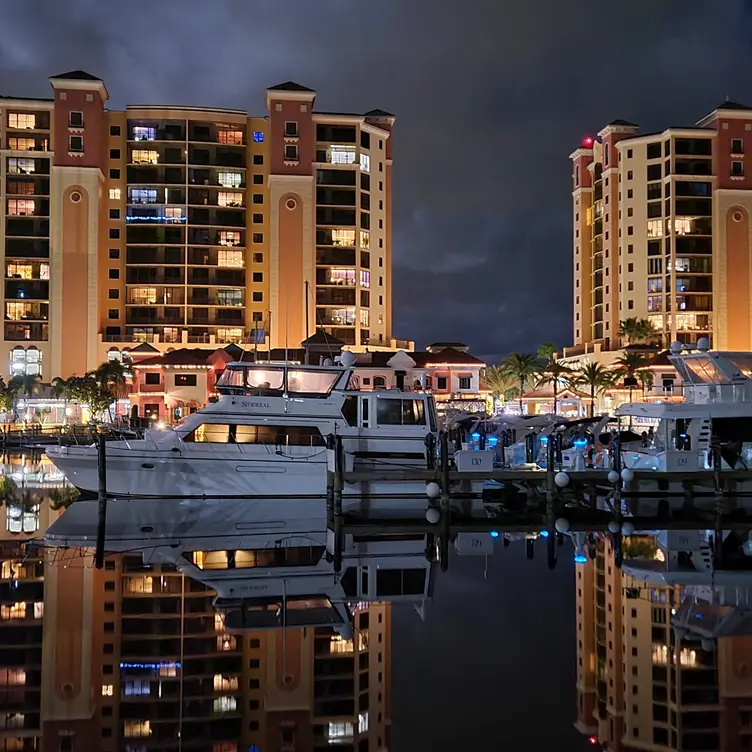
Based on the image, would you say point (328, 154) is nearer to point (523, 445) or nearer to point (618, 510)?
point (523, 445)

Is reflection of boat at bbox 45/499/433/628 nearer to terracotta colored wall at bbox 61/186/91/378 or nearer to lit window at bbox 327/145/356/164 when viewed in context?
terracotta colored wall at bbox 61/186/91/378

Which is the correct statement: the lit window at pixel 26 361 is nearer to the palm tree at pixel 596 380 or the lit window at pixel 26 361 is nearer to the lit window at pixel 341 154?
the lit window at pixel 341 154

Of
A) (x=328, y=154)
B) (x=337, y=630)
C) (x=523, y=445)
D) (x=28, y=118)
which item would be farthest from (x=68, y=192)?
(x=337, y=630)

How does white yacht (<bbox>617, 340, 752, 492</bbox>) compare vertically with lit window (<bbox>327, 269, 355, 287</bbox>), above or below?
below

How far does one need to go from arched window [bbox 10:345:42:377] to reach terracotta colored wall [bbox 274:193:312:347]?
81.0ft

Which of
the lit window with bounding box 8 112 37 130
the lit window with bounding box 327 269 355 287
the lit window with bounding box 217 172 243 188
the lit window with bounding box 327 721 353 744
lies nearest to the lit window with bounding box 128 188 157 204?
the lit window with bounding box 217 172 243 188

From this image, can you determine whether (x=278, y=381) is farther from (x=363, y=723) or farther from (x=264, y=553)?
(x=363, y=723)

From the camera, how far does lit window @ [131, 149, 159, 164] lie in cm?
8694

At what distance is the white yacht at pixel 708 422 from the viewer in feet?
93.7

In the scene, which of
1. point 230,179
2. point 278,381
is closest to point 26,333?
point 230,179

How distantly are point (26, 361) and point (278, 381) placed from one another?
62898 millimetres

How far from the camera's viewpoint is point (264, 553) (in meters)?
19.8

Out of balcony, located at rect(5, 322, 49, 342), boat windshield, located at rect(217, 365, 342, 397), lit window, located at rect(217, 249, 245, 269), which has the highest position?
lit window, located at rect(217, 249, 245, 269)

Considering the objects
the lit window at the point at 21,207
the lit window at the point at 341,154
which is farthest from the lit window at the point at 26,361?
the lit window at the point at 341,154
